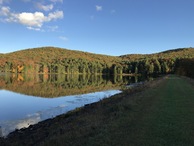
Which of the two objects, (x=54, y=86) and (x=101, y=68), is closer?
(x=54, y=86)

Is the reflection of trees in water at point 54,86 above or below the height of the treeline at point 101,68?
below

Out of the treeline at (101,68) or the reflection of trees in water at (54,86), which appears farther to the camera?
the treeline at (101,68)

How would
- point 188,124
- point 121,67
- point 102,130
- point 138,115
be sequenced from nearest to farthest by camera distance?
point 102,130
point 188,124
point 138,115
point 121,67

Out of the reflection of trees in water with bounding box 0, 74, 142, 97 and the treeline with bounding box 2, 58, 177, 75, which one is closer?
the reflection of trees in water with bounding box 0, 74, 142, 97

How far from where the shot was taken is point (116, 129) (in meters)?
11.9

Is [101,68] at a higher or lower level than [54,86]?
higher

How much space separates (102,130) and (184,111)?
6.85 metres

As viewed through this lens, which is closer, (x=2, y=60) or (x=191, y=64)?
(x=191, y=64)

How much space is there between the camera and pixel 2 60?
641ft

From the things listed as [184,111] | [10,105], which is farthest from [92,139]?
[10,105]

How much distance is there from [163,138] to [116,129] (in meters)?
2.32

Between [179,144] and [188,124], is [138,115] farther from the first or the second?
[179,144]

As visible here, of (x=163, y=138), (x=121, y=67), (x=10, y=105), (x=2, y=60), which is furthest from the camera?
(x=2, y=60)

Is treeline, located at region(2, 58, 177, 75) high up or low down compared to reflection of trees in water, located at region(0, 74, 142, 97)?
up
